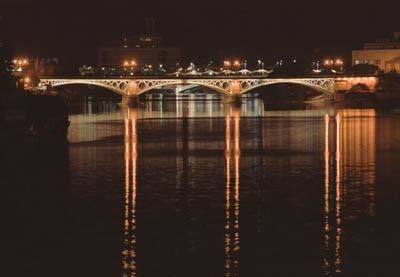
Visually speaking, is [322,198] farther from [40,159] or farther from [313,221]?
[40,159]

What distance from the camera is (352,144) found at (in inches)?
1586

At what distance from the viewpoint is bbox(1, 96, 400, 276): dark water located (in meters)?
17.3

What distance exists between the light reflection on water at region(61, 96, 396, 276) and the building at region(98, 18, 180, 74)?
4883 inches

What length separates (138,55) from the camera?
18538 cm

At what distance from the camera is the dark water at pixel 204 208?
17328mm

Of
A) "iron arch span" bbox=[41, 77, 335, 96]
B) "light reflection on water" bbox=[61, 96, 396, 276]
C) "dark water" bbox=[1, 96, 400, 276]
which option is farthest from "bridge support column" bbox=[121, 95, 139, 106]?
"dark water" bbox=[1, 96, 400, 276]

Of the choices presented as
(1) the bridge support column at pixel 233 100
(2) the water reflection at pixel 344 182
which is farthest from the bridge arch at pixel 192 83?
(2) the water reflection at pixel 344 182

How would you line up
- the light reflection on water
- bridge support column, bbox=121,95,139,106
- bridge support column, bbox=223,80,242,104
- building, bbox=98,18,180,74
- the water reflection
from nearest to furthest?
the light reflection on water → the water reflection → bridge support column, bbox=121,95,139,106 → bridge support column, bbox=223,80,242,104 → building, bbox=98,18,180,74

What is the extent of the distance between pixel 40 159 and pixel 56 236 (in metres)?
14.7

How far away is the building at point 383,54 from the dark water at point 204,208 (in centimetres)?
7322

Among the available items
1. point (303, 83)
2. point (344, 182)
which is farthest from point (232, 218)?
point (303, 83)

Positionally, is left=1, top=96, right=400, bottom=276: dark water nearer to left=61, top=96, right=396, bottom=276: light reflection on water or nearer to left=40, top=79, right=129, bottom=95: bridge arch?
left=61, top=96, right=396, bottom=276: light reflection on water

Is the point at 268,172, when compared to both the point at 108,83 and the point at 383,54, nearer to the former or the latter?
the point at 108,83

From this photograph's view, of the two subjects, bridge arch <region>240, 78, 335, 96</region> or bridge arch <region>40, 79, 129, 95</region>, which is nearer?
bridge arch <region>40, 79, 129, 95</region>
